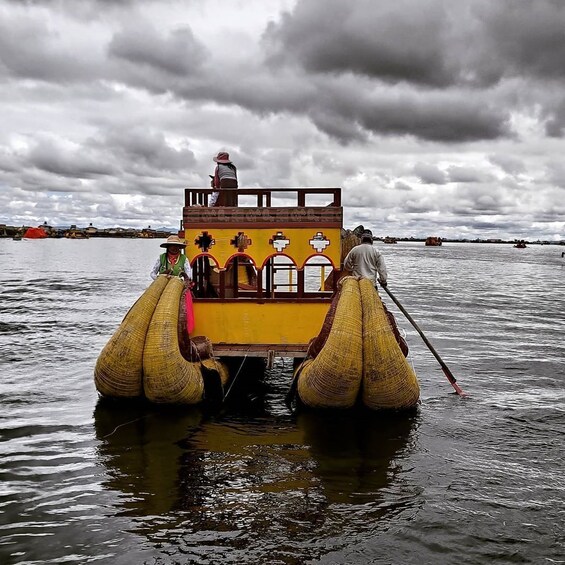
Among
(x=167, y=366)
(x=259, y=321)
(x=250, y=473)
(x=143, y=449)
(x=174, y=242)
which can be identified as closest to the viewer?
(x=250, y=473)

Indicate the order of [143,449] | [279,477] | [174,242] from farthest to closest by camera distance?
[174,242] < [143,449] < [279,477]

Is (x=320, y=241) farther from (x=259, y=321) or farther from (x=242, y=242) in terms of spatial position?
(x=259, y=321)

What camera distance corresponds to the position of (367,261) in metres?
12.9

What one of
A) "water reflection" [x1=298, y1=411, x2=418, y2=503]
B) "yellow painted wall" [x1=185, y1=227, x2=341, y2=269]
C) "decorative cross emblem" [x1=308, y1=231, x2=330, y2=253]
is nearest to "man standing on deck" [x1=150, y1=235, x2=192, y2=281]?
"yellow painted wall" [x1=185, y1=227, x2=341, y2=269]

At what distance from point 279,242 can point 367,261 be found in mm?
2050

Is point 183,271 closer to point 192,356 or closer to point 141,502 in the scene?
point 192,356

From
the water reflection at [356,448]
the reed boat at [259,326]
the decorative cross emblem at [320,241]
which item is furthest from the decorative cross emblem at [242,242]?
the water reflection at [356,448]

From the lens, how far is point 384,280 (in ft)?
42.7

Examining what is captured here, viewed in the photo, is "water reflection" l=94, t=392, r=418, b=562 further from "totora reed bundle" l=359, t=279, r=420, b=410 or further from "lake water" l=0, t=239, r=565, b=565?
"totora reed bundle" l=359, t=279, r=420, b=410

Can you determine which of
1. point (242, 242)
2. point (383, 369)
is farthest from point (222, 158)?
point (383, 369)

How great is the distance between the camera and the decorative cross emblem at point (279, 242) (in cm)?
1335

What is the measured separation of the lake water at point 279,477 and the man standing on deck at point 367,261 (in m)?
3.11

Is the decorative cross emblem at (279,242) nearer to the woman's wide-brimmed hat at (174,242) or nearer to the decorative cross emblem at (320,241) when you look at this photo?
the decorative cross emblem at (320,241)

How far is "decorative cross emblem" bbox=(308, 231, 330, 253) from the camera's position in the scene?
43.8 feet
